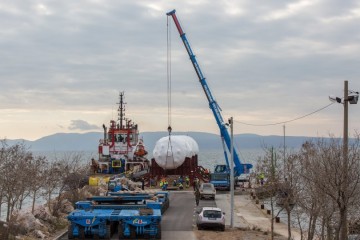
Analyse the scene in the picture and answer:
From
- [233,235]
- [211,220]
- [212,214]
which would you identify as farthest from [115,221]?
[233,235]

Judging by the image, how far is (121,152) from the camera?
74.7 m

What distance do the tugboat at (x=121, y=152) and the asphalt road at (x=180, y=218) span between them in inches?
927

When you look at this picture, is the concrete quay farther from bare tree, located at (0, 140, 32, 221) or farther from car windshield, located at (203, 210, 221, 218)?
bare tree, located at (0, 140, 32, 221)

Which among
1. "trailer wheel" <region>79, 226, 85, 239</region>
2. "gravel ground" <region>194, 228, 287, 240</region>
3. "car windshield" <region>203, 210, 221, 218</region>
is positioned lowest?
"gravel ground" <region>194, 228, 287, 240</region>

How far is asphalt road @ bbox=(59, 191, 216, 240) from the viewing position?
92.8ft

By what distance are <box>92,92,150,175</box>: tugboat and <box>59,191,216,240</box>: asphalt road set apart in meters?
23.5

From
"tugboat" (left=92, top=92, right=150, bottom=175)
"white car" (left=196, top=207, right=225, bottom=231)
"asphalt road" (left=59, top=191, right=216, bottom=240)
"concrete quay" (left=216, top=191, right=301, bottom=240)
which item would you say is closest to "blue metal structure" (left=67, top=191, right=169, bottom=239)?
"asphalt road" (left=59, top=191, right=216, bottom=240)

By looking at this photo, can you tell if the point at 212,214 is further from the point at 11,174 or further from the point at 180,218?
the point at 11,174

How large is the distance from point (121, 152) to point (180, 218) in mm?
40973

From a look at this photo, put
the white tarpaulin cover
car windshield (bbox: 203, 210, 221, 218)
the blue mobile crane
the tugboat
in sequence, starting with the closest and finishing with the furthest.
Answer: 1. car windshield (bbox: 203, 210, 221, 218)
2. the white tarpaulin cover
3. the blue mobile crane
4. the tugboat

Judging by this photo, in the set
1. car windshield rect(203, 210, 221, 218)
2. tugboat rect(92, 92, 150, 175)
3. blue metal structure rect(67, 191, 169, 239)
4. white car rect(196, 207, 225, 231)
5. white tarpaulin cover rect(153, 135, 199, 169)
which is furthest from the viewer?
tugboat rect(92, 92, 150, 175)

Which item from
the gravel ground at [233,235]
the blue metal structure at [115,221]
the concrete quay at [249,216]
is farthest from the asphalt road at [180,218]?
the concrete quay at [249,216]

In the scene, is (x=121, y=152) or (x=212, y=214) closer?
(x=212, y=214)

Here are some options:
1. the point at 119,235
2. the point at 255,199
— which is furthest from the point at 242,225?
the point at 255,199
